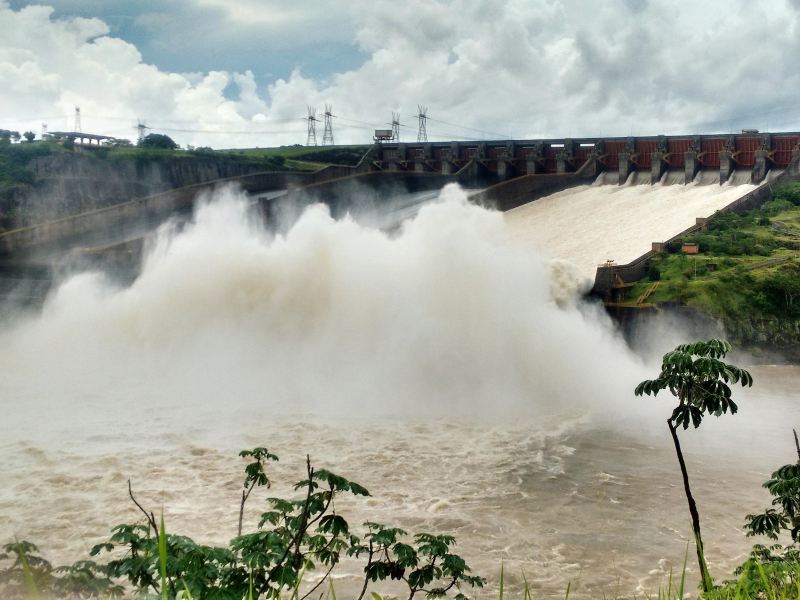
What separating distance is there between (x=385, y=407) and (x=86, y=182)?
98.1 ft

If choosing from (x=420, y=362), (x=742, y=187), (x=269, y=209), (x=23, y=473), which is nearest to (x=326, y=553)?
(x=23, y=473)

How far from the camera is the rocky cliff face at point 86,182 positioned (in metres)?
38.3

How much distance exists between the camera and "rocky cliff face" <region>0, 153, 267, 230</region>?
38.3 meters

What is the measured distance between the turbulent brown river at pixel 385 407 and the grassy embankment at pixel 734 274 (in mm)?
1757

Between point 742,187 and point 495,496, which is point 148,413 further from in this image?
point 742,187

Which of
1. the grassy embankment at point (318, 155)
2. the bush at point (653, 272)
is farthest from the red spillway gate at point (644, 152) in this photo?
the grassy embankment at point (318, 155)

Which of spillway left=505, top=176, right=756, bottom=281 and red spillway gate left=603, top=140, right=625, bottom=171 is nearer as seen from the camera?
spillway left=505, top=176, right=756, bottom=281

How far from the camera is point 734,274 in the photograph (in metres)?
28.7

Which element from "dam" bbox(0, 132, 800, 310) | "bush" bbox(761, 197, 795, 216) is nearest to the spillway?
"dam" bbox(0, 132, 800, 310)

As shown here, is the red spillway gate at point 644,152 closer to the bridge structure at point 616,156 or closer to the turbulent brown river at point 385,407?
the bridge structure at point 616,156

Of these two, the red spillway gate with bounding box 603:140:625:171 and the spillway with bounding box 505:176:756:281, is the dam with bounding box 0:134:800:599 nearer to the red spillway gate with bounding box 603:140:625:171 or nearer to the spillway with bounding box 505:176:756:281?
the spillway with bounding box 505:176:756:281

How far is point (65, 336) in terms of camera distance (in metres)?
27.0

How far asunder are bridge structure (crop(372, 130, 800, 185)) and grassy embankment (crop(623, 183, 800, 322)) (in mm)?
9132

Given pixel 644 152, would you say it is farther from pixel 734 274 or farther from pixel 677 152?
pixel 734 274
